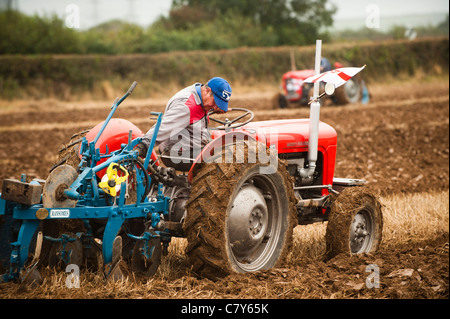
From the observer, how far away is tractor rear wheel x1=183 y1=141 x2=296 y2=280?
4266 millimetres

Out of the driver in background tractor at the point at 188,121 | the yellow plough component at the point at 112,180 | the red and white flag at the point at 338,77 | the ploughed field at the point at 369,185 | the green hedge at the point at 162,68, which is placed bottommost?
the ploughed field at the point at 369,185

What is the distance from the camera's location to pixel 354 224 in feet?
18.4

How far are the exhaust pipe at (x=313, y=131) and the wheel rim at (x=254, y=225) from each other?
2.57 feet

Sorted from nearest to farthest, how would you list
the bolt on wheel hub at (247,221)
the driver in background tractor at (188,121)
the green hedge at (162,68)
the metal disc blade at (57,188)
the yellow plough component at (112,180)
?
the metal disc blade at (57,188), the yellow plough component at (112,180), the bolt on wheel hub at (247,221), the driver in background tractor at (188,121), the green hedge at (162,68)

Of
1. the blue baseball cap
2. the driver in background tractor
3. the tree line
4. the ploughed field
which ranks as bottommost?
the ploughed field

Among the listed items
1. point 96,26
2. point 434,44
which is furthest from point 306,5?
point 96,26

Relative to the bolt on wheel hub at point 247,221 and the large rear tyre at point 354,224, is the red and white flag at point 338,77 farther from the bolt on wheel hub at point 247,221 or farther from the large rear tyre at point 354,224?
the bolt on wheel hub at point 247,221

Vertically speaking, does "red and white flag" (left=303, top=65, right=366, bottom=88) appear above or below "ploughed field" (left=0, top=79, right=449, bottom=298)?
above

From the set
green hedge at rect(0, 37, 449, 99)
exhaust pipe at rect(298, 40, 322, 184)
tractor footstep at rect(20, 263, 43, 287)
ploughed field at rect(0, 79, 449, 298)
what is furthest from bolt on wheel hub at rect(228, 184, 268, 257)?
green hedge at rect(0, 37, 449, 99)

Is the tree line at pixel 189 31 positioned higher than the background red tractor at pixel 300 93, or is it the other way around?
the tree line at pixel 189 31

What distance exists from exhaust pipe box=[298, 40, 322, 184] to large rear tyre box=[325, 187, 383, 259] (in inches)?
14.8

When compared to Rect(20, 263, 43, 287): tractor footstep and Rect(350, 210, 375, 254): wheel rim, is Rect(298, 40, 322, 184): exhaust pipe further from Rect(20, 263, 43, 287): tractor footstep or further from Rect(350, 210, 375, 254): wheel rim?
Rect(20, 263, 43, 287): tractor footstep

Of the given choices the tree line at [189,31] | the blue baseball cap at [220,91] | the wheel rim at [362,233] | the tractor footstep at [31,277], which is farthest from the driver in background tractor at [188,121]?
the tree line at [189,31]

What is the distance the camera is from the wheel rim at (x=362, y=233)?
5.61 m
